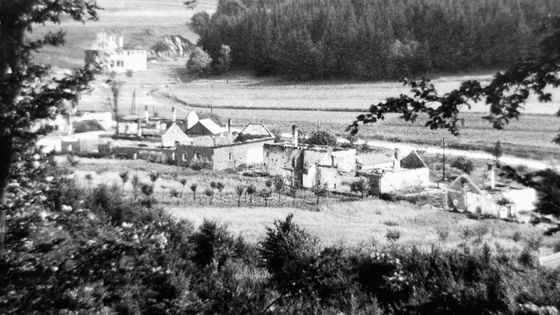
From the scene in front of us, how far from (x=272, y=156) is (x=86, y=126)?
10.3 meters

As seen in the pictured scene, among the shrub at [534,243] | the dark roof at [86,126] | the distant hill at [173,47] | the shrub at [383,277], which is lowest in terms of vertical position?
the shrub at [534,243]

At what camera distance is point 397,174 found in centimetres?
2045

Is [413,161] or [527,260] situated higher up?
[413,161]

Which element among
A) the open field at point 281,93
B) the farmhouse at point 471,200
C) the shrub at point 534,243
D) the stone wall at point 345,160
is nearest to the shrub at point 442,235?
the shrub at point 534,243

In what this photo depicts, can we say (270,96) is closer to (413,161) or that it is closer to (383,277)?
(413,161)

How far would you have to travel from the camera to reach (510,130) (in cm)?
1770

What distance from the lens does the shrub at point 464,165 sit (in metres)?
20.6

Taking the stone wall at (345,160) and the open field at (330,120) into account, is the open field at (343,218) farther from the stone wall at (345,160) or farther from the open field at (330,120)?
the stone wall at (345,160)

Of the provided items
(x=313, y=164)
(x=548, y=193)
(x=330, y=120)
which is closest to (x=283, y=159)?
(x=313, y=164)

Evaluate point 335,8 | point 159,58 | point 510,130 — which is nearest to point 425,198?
point 510,130

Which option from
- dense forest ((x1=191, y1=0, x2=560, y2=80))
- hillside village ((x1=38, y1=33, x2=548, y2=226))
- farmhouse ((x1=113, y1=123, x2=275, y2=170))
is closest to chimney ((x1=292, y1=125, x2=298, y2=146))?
hillside village ((x1=38, y1=33, x2=548, y2=226))

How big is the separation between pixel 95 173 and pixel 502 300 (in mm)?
15798

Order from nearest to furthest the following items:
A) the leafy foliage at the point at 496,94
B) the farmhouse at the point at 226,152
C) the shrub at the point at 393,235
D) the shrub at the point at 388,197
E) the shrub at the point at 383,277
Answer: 1. the leafy foliage at the point at 496,94
2. the shrub at the point at 383,277
3. the shrub at the point at 393,235
4. the shrub at the point at 388,197
5. the farmhouse at the point at 226,152

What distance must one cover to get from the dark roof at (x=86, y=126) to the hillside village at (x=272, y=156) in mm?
48
